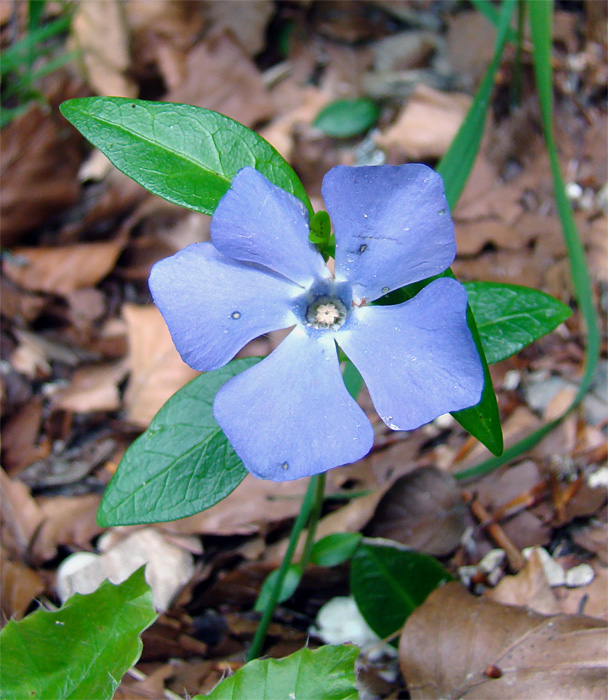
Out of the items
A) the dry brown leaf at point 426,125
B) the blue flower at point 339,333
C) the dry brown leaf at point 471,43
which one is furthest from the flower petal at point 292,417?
the dry brown leaf at point 471,43

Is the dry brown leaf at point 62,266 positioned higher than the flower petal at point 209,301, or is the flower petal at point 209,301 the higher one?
the flower petal at point 209,301

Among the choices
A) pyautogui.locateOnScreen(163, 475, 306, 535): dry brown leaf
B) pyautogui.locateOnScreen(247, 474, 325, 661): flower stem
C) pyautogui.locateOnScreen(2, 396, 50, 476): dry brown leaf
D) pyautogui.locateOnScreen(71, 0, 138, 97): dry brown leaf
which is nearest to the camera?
pyautogui.locateOnScreen(247, 474, 325, 661): flower stem

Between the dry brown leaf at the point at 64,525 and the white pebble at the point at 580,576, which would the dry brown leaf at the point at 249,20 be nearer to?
the dry brown leaf at the point at 64,525

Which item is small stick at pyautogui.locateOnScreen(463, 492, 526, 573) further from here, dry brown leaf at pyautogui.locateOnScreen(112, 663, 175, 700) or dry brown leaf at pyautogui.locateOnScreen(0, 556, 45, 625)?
dry brown leaf at pyautogui.locateOnScreen(0, 556, 45, 625)

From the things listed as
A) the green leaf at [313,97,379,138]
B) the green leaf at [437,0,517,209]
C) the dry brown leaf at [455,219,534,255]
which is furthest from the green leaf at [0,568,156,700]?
the green leaf at [313,97,379,138]

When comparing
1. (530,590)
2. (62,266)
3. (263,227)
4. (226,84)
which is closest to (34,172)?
(62,266)

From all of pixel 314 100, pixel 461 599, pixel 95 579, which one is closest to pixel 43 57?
pixel 314 100
